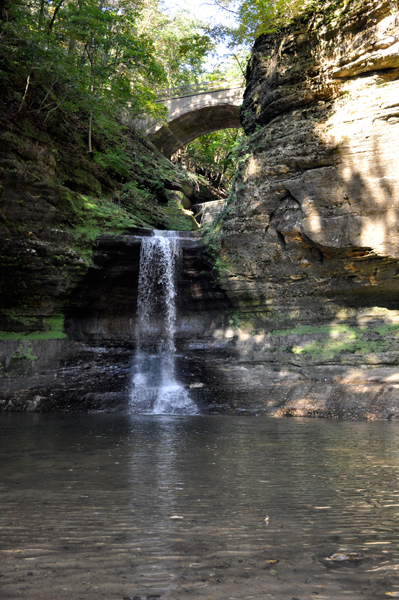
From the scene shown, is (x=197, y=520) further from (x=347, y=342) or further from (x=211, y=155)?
(x=211, y=155)

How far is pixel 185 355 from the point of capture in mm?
14516

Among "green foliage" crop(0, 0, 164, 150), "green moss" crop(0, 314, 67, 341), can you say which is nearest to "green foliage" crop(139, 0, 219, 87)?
"green foliage" crop(0, 0, 164, 150)

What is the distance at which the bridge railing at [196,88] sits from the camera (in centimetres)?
2551

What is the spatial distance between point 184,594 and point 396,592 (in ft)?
2.79

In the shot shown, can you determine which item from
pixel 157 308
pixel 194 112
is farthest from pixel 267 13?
pixel 194 112

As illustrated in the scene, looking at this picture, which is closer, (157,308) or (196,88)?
(157,308)

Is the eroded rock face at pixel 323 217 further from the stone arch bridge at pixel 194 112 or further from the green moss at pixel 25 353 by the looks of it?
the stone arch bridge at pixel 194 112

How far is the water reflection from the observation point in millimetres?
1858

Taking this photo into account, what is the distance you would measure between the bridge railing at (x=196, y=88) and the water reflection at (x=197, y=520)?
24.5 metres

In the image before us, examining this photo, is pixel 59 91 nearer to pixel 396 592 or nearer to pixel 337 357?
pixel 337 357

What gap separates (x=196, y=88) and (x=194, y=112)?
1.83m

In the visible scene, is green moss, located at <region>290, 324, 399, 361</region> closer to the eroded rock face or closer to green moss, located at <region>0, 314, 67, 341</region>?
the eroded rock face

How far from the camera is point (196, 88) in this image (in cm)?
2678

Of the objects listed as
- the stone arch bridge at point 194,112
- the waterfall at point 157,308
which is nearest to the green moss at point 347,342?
the waterfall at point 157,308
